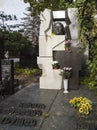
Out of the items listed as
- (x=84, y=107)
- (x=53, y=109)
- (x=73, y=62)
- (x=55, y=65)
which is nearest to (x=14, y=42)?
(x=55, y=65)

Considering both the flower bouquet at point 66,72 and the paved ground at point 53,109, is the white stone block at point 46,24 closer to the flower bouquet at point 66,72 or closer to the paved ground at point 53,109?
the flower bouquet at point 66,72

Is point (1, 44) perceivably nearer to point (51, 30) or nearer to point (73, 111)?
point (51, 30)

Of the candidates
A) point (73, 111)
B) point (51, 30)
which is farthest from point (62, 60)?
point (73, 111)

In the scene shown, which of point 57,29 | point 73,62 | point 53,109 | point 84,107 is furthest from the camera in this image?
point 57,29

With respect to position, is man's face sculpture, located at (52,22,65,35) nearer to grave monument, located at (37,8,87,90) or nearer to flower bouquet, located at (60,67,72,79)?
grave monument, located at (37,8,87,90)

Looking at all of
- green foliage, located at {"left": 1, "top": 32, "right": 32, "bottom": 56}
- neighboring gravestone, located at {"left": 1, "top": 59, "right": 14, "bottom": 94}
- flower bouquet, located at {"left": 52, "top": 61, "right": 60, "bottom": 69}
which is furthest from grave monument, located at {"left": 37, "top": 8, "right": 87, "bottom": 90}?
green foliage, located at {"left": 1, "top": 32, "right": 32, "bottom": 56}

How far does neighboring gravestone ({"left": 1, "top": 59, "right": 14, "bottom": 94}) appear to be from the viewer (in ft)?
29.5

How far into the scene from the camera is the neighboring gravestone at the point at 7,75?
8.99 metres

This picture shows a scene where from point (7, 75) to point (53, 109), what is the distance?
280 cm

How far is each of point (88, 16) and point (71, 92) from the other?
257cm

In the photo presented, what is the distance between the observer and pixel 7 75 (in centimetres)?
921

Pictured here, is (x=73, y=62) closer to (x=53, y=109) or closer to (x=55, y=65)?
(x=55, y=65)

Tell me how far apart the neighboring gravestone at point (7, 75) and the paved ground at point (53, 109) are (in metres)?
0.30

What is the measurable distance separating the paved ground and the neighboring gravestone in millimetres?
302
